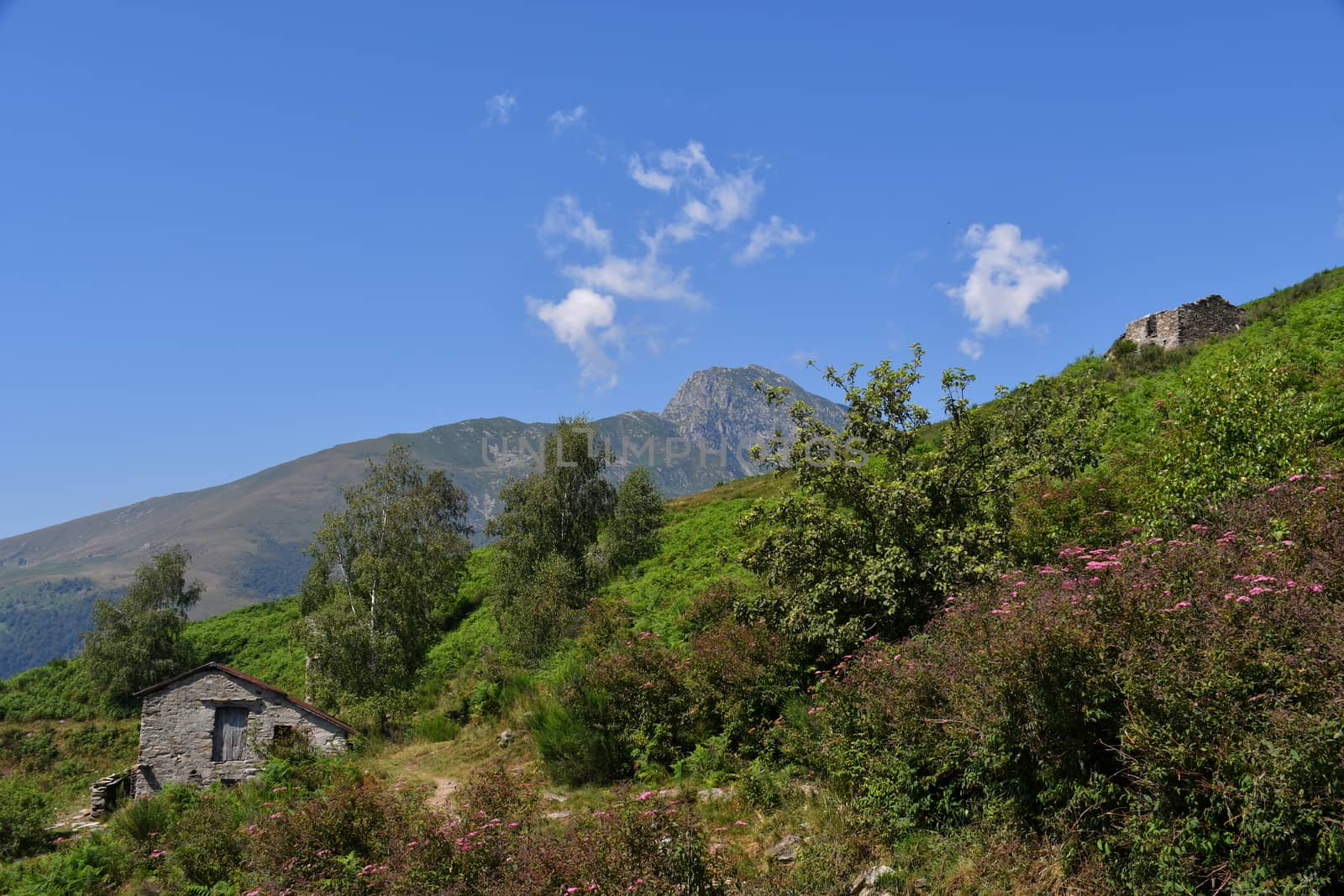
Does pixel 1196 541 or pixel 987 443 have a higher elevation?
pixel 987 443

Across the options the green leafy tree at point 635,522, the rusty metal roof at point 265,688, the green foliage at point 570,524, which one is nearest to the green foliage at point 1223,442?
the green foliage at point 570,524

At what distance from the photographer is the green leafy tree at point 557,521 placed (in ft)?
102

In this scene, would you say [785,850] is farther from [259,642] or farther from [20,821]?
[259,642]

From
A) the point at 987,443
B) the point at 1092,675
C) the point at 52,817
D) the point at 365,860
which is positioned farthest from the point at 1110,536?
the point at 52,817

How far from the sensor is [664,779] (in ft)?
42.3

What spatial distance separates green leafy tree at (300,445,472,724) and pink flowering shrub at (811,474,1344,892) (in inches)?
964

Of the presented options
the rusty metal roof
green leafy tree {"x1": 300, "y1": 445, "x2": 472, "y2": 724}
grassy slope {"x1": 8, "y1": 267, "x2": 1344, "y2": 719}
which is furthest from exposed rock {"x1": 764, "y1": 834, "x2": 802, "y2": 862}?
green leafy tree {"x1": 300, "y1": 445, "x2": 472, "y2": 724}

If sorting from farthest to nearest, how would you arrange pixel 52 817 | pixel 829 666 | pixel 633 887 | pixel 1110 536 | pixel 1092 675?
pixel 52 817 → pixel 829 666 → pixel 1110 536 → pixel 633 887 → pixel 1092 675

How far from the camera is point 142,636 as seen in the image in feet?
153

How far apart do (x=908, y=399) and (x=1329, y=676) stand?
933 cm

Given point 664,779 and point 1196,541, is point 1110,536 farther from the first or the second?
point 664,779

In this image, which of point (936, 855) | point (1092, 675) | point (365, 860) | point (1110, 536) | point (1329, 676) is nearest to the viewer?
point (1329, 676)

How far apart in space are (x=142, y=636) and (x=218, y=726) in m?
29.7

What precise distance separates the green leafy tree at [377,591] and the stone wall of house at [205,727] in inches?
115
